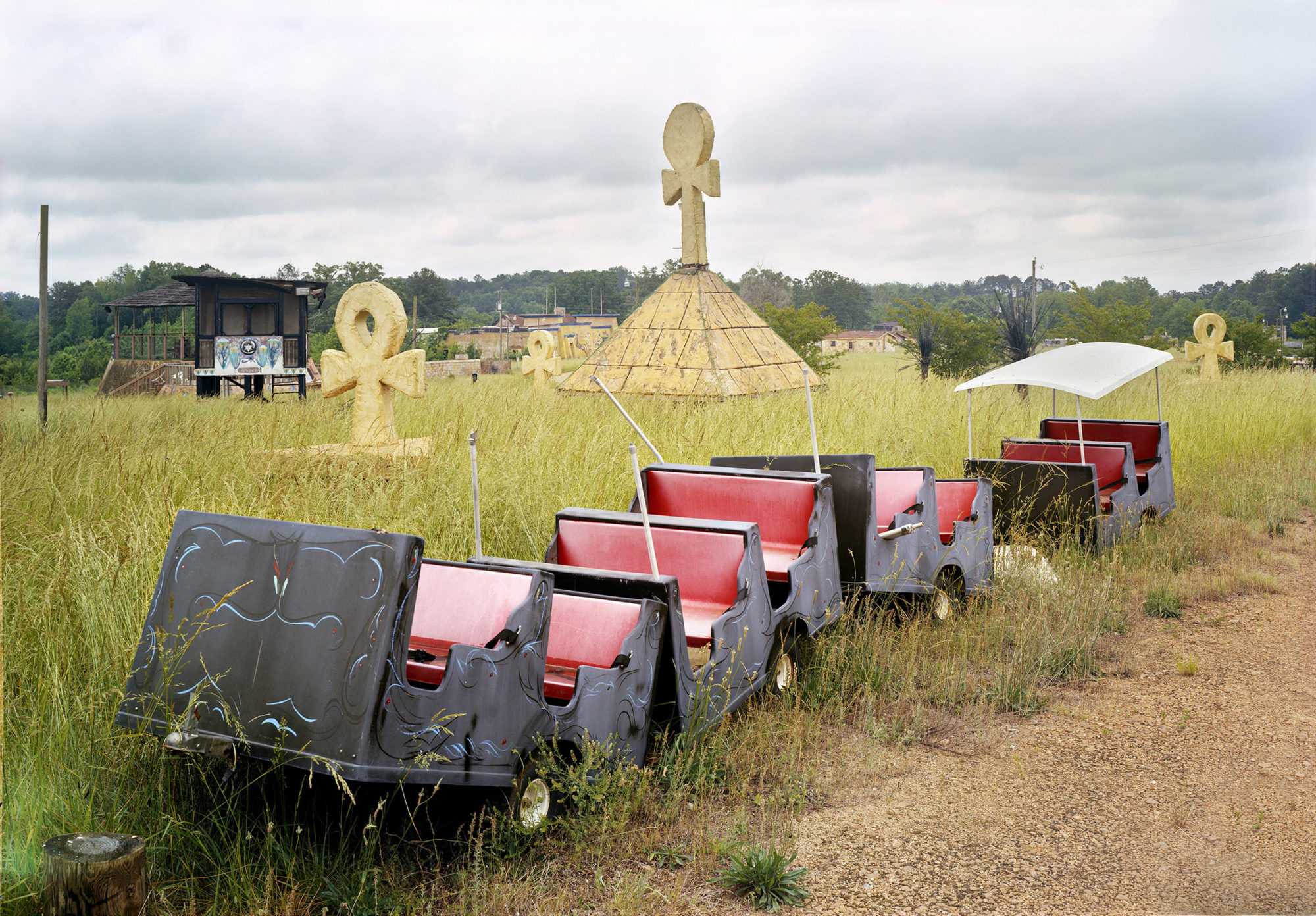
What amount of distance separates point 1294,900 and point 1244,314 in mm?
41937

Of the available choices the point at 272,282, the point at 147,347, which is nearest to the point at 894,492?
the point at 272,282

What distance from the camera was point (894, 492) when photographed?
6.98m

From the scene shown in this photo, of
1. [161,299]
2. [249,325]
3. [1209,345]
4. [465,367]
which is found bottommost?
[1209,345]

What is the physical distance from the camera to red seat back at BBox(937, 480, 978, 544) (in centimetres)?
766

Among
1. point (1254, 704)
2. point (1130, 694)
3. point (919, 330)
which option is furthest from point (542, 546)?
point (919, 330)

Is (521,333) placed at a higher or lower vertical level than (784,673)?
higher

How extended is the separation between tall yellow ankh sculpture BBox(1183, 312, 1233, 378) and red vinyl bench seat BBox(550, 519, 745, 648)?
78.1 feet

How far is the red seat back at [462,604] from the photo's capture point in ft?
11.6

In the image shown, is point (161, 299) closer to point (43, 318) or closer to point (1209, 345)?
point (43, 318)

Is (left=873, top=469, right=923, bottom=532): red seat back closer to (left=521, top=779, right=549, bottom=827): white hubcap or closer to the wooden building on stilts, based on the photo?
(left=521, top=779, right=549, bottom=827): white hubcap

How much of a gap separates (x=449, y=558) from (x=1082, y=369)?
6.56 m

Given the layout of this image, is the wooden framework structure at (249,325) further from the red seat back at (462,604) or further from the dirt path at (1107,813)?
the dirt path at (1107,813)

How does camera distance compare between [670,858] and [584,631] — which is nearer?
[670,858]

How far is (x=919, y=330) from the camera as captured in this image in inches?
922
